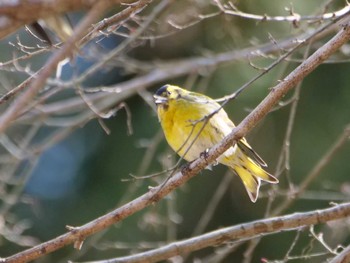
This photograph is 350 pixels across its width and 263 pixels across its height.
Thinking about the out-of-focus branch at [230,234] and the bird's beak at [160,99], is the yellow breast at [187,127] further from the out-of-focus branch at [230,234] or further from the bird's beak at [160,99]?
the out-of-focus branch at [230,234]

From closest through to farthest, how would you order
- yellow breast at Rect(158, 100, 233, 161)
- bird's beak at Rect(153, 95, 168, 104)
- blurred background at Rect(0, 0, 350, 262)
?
yellow breast at Rect(158, 100, 233, 161), bird's beak at Rect(153, 95, 168, 104), blurred background at Rect(0, 0, 350, 262)

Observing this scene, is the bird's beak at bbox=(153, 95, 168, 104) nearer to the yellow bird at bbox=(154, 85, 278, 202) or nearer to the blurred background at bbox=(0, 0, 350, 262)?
the yellow bird at bbox=(154, 85, 278, 202)

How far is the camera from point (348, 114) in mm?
7895

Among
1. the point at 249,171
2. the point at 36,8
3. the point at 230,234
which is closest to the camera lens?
the point at 36,8

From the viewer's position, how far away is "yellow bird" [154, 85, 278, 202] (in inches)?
199

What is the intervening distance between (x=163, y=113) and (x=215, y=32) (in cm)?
307

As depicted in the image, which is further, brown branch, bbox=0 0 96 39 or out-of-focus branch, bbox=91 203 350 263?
out-of-focus branch, bbox=91 203 350 263

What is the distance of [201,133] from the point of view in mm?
5023

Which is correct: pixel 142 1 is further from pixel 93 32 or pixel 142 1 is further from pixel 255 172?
pixel 255 172

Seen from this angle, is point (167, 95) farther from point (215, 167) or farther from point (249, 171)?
point (215, 167)

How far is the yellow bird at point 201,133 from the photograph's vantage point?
5.05 metres

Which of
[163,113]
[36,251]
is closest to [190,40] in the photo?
[163,113]

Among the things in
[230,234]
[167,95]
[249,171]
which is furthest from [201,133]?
[230,234]

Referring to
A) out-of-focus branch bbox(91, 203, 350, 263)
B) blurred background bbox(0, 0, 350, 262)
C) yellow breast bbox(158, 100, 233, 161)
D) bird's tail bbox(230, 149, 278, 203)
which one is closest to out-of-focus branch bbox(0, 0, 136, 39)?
out-of-focus branch bbox(91, 203, 350, 263)
